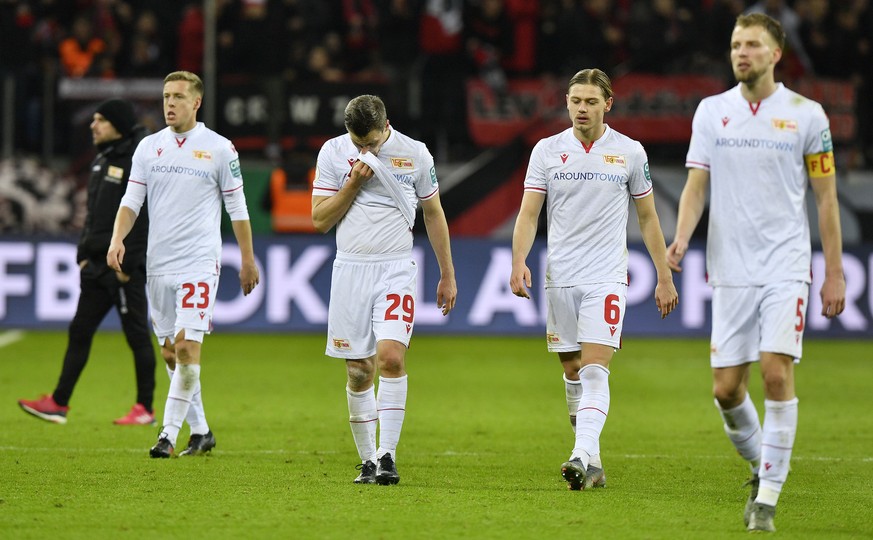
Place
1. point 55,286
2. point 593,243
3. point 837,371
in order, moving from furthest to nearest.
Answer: point 55,286 → point 837,371 → point 593,243

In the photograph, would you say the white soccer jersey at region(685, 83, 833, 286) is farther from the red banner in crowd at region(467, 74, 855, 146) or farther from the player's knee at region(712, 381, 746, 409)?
the red banner in crowd at region(467, 74, 855, 146)

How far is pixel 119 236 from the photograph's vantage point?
8.30 m

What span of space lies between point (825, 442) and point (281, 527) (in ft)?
16.1

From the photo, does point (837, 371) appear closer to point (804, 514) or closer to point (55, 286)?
point (804, 514)

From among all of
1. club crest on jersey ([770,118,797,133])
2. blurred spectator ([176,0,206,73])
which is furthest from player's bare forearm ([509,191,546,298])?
blurred spectator ([176,0,206,73])

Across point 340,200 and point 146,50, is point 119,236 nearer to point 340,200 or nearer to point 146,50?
point 340,200

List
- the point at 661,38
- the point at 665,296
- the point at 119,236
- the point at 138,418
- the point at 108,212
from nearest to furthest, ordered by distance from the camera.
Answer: the point at 665,296 → the point at 119,236 → the point at 108,212 → the point at 138,418 → the point at 661,38

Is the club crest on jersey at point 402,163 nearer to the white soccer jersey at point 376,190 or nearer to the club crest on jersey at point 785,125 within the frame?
the white soccer jersey at point 376,190

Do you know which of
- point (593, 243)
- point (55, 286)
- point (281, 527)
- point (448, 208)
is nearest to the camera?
point (281, 527)

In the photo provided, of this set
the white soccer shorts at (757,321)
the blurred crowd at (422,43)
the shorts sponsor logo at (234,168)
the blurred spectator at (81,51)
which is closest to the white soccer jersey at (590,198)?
the white soccer shorts at (757,321)

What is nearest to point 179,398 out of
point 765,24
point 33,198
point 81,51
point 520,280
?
point 520,280

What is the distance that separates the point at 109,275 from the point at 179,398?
2111mm

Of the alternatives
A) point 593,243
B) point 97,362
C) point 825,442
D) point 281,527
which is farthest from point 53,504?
point 97,362

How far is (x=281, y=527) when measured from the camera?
6.12 m
